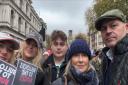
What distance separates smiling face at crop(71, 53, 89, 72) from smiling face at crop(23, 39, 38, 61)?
2.04ft

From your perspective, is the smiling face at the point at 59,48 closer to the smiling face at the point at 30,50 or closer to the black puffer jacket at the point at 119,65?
the smiling face at the point at 30,50

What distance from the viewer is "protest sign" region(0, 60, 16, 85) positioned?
9.61 ft

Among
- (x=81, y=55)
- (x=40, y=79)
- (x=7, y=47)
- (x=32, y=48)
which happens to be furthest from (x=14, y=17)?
(x=7, y=47)

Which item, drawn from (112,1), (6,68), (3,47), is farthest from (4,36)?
(112,1)

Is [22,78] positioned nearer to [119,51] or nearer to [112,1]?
[119,51]

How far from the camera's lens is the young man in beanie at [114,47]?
8.82ft

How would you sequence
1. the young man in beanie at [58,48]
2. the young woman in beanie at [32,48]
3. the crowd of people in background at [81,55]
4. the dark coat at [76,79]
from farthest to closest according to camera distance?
the young man in beanie at [58,48], the young woman in beanie at [32,48], the dark coat at [76,79], the crowd of people in background at [81,55]

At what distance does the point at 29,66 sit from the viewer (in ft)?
11.1

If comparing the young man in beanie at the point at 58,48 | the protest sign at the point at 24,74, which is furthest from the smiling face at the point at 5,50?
the young man in beanie at the point at 58,48

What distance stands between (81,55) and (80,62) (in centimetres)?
10

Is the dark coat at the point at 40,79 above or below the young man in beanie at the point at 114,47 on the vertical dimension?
below

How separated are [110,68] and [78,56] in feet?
2.41

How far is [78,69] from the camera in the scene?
348cm

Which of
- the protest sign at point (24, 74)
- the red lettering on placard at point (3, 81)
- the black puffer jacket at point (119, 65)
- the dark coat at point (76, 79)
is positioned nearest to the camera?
the black puffer jacket at point (119, 65)
